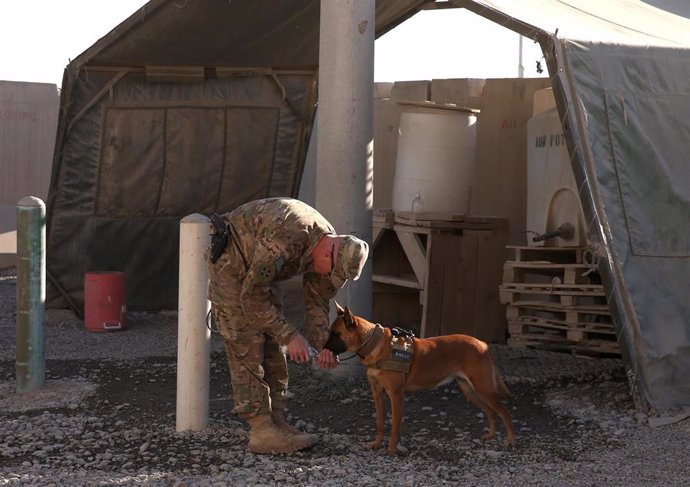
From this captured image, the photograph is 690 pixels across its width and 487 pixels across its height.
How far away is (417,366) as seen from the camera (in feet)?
17.9

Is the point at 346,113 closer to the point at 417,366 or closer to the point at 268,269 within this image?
the point at 417,366

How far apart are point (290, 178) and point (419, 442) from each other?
4.95m

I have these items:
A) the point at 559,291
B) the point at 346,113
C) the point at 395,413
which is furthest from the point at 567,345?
the point at 395,413

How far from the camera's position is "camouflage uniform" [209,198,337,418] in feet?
16.3

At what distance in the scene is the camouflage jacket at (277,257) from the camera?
195 inches

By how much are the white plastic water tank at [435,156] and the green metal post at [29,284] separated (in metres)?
3.32

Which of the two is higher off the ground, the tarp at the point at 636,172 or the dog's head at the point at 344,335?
the tarp at the point at 636,172

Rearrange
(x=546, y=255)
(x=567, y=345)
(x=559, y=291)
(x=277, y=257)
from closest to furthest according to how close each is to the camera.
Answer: (x=277, y=257) → (x=559, y=291) → (x=567, y=345) → (x=546, y=255)

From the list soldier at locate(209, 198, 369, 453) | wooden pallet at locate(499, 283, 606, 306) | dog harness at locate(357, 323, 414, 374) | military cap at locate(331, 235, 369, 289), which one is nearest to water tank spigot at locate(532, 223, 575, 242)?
wooden pallet at locate(499, 283, 606, 306)

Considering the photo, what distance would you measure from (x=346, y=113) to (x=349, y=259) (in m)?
2.54

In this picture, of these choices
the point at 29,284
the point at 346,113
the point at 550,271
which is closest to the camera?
the point at 29,284

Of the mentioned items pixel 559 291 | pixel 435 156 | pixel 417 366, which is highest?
pixel 435 156

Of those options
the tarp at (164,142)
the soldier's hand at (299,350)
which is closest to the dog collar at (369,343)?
the soldier's hand at (299,350)

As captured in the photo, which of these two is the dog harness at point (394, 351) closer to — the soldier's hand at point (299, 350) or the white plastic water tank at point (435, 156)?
the soldier's hand at point (299, 350)
